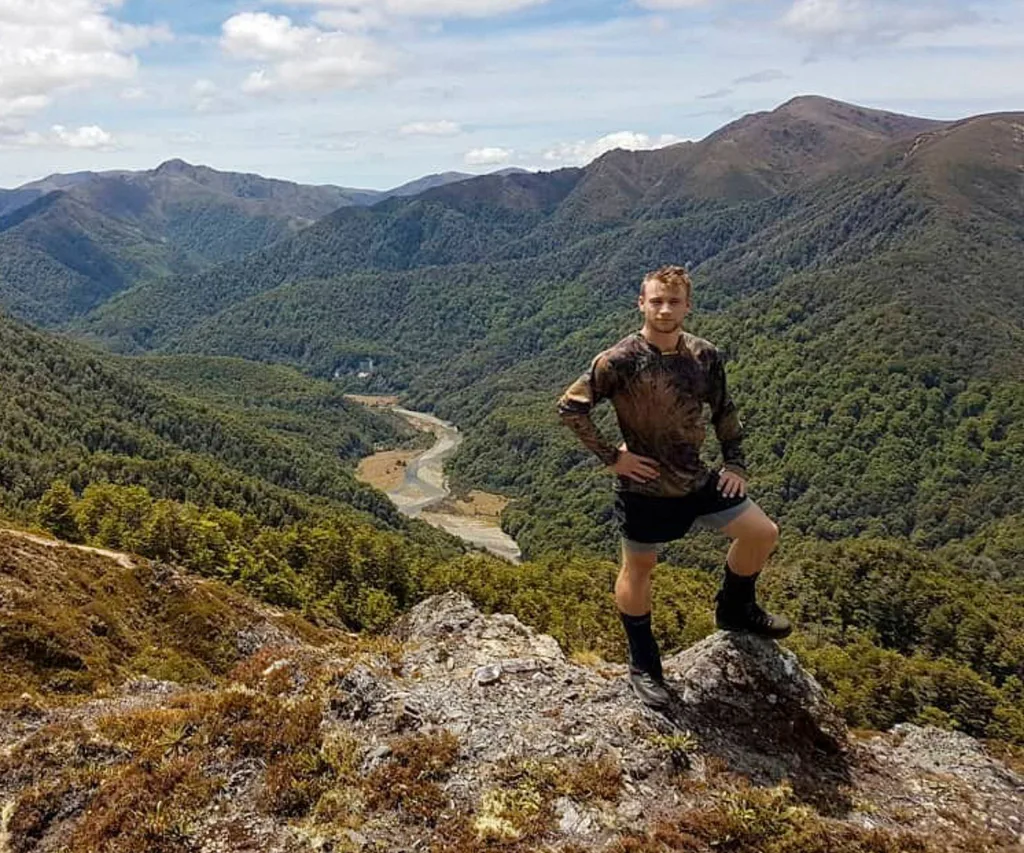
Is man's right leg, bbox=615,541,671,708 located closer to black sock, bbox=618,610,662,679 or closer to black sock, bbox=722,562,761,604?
black sock, bbox=618,610,662,679

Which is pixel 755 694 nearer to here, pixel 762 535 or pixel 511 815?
pixel 762 535

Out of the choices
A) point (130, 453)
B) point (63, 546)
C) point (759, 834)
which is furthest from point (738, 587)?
point (130, 453)

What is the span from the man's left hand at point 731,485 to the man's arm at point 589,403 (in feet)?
5.38

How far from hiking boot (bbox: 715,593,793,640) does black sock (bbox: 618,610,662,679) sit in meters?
1.83

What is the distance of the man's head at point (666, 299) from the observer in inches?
417

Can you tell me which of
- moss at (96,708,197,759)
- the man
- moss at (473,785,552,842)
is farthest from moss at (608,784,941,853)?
moss at (96,708,197,759)

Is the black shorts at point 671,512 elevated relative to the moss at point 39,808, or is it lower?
elevated

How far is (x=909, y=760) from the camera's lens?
45.3ft

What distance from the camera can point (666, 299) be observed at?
419 inches

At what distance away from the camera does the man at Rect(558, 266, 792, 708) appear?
1070 centimetres

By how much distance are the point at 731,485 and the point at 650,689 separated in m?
3.54

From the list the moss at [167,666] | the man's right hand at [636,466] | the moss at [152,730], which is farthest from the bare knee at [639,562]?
the moss at [167,666]

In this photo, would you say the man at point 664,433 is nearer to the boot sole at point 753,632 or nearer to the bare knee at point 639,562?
the bare knee at point 639,562

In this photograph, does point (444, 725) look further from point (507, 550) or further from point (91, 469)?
point (507, 550)
